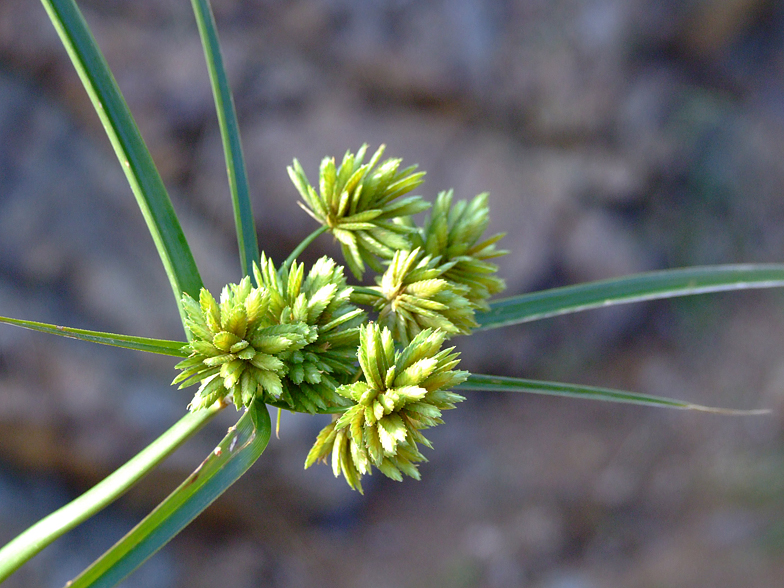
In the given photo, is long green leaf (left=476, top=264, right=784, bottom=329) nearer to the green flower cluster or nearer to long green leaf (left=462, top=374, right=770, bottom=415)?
long green leaf (left=462, top=374, right=770, bottom=415)

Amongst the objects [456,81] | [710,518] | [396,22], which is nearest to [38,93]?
[396,22]

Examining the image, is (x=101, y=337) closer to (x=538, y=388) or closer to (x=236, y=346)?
(x=236, y=346)

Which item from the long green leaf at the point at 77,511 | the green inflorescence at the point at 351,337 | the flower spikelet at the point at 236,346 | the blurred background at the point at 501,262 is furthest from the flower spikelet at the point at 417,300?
the blurred background at the point at 501,262

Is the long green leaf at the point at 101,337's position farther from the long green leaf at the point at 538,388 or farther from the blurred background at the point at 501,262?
the blurred background at the point at 501,262

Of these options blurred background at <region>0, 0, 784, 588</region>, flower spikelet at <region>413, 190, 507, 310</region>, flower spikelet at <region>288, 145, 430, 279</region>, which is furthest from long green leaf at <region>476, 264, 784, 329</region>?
blurred background at <region>0, 0, 784, 588</region>

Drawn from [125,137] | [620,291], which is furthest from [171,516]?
[620,291]

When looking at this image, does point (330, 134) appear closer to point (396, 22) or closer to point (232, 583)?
point (396, 22)

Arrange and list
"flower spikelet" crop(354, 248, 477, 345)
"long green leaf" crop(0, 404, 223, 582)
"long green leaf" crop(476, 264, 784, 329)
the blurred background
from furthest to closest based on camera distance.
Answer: the blurred background, "long green leaf" crop(476, 264, 784, 329), "flower spikelet" crop(354, 248, 477, 345), "long green leaf" crop(0, 404, 223, 582)
